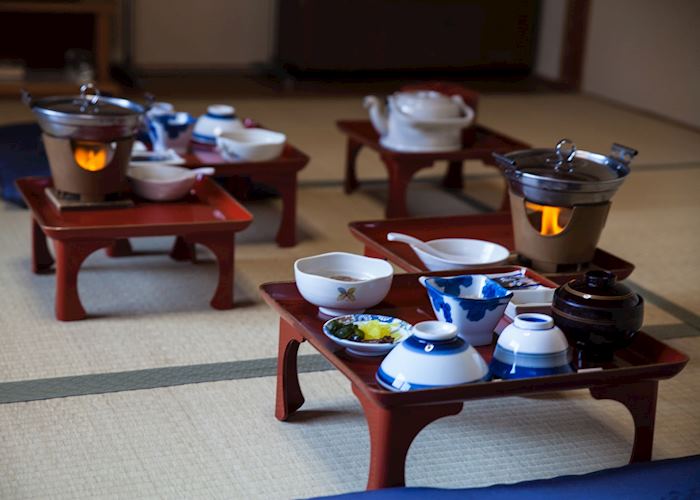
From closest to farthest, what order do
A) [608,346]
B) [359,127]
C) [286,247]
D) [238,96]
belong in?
[608,346], [286,247], [359,127], [238,96]

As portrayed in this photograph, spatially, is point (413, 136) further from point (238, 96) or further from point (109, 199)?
point (238, 96)

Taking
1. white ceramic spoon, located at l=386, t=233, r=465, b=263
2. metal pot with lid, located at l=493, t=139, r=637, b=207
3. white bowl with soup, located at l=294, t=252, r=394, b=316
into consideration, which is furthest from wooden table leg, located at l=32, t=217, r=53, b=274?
metal pot with lid, located at l=493, t=139, r=637, b=207

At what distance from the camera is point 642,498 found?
1.93 metres

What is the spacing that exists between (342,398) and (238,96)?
387 centimetres

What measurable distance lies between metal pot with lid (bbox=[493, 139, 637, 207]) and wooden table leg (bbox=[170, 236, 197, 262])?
1029 mm

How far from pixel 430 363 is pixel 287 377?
0.56 m

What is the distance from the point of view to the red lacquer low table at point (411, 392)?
1.87 m

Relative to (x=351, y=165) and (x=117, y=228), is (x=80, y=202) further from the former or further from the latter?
(x=351, y=165)

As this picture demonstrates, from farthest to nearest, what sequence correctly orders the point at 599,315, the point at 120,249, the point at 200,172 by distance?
the point at 120,249 → the point at 200,172 → the point at 599,315

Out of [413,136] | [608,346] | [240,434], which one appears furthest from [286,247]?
[608,346]

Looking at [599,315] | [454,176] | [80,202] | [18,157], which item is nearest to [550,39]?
[454,176]

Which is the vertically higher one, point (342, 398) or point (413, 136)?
point (413, 136)

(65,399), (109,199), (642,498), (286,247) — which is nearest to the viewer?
(642,498)

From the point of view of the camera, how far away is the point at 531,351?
1951mm
